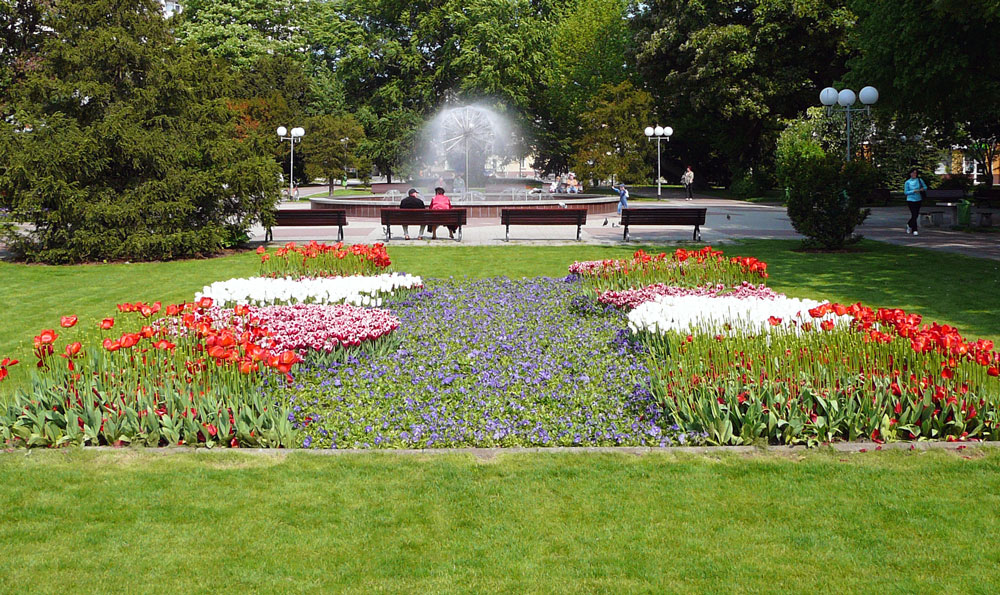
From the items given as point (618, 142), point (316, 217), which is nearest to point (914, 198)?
point (316, 217)

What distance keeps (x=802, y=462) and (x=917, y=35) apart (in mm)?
15673

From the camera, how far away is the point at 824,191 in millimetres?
16281

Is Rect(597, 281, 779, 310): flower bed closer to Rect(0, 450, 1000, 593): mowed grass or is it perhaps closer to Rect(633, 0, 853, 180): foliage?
Rect(0, 450, 1000, 593): mowed grass

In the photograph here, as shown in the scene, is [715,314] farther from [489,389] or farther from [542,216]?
[542,216]

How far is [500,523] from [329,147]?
140ft

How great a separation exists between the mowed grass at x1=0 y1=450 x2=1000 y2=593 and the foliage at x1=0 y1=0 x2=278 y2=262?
10631 mm

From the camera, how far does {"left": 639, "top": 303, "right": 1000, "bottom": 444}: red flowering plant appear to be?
5438 mm

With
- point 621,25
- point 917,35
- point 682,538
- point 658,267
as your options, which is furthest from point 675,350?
point 621,25

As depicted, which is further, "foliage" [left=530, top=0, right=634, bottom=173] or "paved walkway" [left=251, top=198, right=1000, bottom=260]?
"foliage" [left=530, top=0, right=634, bottom=173]

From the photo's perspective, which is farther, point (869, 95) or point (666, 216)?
point (666, 216)

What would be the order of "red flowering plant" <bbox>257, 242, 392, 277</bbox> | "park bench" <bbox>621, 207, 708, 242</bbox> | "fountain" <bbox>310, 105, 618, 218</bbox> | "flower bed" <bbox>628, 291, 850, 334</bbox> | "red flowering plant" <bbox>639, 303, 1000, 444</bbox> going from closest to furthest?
"red flowering plant" <bbox>639, 303, 1000, 444</bbox> < "flower bed" <bbox>628, 291, 850, 334</bbox> < "red flowering plant" <bbox>257, 242, 392, 277</bbox> < "park bench" <bbox>621, 207, 708, 242</bbox> < "fountain" <bbox>310, 105, 618, 218</bbox>

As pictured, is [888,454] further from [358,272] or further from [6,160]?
[6,160]

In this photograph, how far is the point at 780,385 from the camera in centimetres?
571

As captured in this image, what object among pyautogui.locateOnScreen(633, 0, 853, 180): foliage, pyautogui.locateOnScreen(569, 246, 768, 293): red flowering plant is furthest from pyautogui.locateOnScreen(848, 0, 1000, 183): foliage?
pyautogui.locateOnScreen(633, 0, 853, 180): foliage
